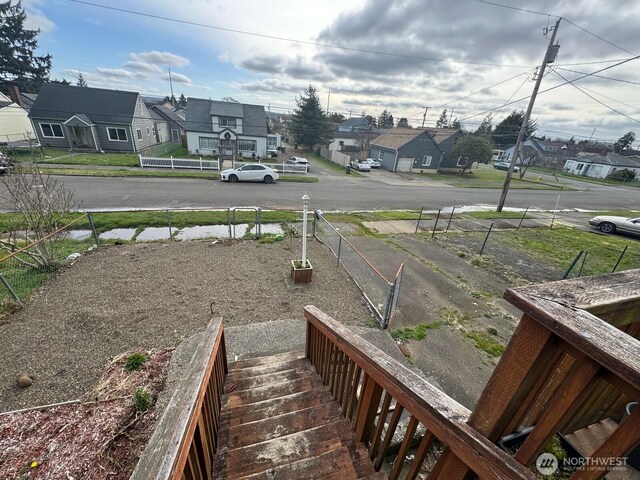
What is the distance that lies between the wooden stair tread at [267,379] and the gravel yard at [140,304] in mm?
1884

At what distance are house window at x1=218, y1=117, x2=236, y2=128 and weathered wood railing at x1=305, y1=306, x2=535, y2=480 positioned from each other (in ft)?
92.6

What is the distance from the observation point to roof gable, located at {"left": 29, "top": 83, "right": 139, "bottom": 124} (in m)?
22.6

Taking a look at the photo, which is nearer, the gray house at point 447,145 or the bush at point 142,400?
the bush at point 142,400

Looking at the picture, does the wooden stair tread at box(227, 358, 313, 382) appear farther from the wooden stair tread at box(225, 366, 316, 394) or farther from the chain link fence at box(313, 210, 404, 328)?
the chain link fence at box(313, 210, 404, 328)

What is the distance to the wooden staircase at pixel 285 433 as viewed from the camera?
6.59 ft

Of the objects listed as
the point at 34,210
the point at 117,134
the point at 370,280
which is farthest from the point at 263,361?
the point at 117,134

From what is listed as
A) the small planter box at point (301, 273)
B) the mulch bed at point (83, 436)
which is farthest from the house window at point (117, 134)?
the mulch bed at point (83, 436)

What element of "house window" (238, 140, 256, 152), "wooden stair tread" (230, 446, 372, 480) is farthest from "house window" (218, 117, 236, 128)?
"wooden stair tread" (230, 446, 372, 480)

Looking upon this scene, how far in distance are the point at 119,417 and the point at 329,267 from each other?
5.31 metres

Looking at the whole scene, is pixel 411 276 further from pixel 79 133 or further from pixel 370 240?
pixel 79 133

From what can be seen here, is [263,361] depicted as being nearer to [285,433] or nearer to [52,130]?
[285,433]

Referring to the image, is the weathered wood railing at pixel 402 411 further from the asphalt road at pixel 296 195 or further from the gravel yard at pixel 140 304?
the asphalt road at pixel 296 195

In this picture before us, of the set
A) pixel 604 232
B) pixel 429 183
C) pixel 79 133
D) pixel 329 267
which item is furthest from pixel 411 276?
pixel 79 133

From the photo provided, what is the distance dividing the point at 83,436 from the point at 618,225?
20783 millimetres
